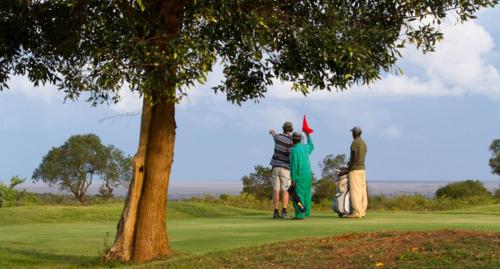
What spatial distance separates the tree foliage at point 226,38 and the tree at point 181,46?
0.06 ft

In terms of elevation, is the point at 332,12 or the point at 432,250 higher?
the point at 332,12

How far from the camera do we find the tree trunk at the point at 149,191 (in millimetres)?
12609

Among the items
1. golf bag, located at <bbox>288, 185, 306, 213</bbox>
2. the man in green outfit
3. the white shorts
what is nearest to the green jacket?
the man in green outfit

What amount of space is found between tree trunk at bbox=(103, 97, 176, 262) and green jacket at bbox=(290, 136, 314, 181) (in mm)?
5572

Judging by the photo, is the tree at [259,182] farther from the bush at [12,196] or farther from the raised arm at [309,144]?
the raised arm at [309,144]

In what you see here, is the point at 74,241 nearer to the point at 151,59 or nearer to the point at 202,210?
the point at 151,59

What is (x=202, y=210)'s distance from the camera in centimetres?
2375

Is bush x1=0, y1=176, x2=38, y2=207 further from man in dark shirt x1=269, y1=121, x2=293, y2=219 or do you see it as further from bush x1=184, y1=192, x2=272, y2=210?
man in dark shirt x1=269, y1=121, x2=293, y2=219

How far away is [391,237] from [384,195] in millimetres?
20295

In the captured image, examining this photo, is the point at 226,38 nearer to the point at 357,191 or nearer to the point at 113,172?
the point at 357,191

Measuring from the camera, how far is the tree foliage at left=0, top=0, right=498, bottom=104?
1080cm

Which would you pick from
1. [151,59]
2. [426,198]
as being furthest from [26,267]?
[426,198]

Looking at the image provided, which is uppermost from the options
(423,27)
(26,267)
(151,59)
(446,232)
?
(423,27)

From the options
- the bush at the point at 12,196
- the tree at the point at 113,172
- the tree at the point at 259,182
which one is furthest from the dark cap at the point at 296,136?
the tree at the point at 113,172
